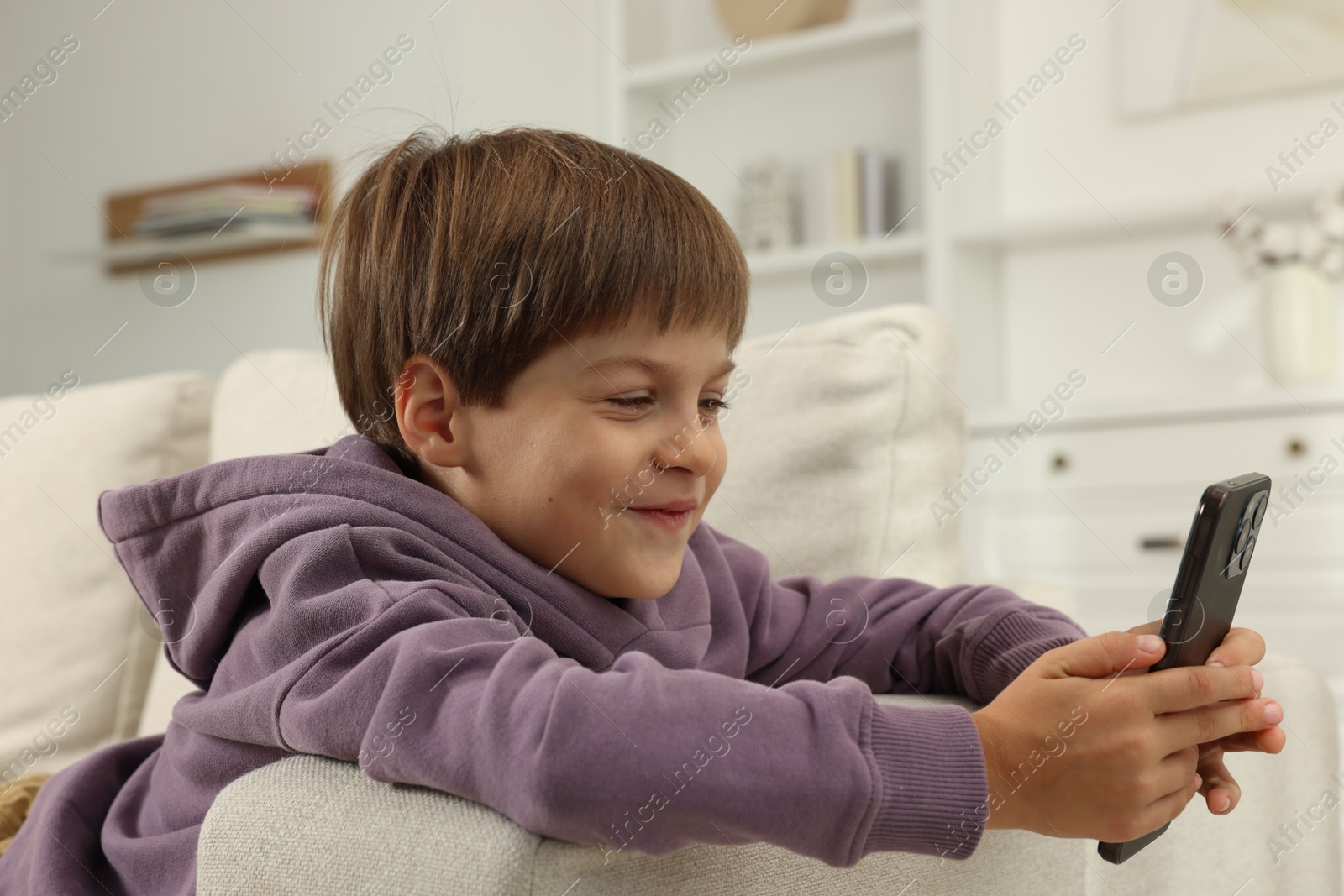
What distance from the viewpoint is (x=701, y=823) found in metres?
0.50

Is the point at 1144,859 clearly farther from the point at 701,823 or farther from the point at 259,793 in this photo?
the point at 259,793

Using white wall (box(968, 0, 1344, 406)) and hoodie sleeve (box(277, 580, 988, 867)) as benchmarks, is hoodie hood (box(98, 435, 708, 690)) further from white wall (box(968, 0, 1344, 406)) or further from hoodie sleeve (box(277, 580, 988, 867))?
white wall (box(968, 0, 1344, 406))

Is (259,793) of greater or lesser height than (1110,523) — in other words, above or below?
above

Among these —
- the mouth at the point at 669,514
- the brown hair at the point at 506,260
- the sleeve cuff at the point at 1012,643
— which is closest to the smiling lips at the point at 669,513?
the mouth at the point at 669,514

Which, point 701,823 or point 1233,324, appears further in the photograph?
point 1233,324

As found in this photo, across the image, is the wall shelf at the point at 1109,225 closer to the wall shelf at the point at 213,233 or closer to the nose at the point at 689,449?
the wall shelf at the point at 213,233

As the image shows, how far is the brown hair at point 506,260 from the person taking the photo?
29.0 inches

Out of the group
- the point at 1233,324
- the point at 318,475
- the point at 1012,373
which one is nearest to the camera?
the point at 318,475

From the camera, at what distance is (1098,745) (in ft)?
1.93

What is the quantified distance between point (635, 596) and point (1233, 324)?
82.5 inches

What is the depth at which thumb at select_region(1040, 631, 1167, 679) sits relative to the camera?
614 mm

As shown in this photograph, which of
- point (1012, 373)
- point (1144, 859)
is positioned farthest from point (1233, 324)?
point (1144, 859)

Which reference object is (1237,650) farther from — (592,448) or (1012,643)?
(592,448)

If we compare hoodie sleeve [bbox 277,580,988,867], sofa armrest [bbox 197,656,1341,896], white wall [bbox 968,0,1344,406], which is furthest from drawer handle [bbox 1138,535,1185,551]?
hoodie sleeve [bbox 277,580,988,867]
